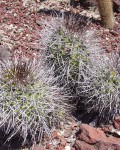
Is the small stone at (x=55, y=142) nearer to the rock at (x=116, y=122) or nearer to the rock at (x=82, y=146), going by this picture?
the rock at (x=82, y=146)

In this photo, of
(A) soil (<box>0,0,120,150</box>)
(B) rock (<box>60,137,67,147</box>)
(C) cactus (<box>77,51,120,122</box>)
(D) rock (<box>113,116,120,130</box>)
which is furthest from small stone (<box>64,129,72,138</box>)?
(A) soil (<box>0,0,120,150</box>)

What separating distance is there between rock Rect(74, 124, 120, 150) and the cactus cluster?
21cm

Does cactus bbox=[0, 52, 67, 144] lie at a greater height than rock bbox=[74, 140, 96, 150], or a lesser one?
greater

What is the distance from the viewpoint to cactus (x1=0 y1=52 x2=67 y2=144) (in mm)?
3363

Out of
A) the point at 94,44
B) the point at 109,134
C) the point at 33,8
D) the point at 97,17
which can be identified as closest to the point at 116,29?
the point at 97,17

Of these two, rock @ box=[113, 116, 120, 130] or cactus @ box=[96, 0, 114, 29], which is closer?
rock @ box=[113, 116, 120, 130]

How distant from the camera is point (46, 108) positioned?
3.55 meters

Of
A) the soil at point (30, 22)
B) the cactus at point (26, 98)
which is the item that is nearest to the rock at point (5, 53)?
the soil at point (30, 22)

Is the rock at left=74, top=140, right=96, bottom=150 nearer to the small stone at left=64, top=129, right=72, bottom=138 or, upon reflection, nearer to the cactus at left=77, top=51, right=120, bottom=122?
the small stone at left=64, top=129, right=72, bottom=138

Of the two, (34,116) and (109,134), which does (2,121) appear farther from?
(109,134)

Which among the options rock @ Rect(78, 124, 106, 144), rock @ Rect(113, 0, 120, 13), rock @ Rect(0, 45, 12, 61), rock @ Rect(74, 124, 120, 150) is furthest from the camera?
rock @ Rect(113, 0, 120, 13)

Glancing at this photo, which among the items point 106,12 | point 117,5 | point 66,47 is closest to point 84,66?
point 66,47

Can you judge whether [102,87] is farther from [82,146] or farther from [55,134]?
[55,134]

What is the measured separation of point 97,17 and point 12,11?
4.43 feet
